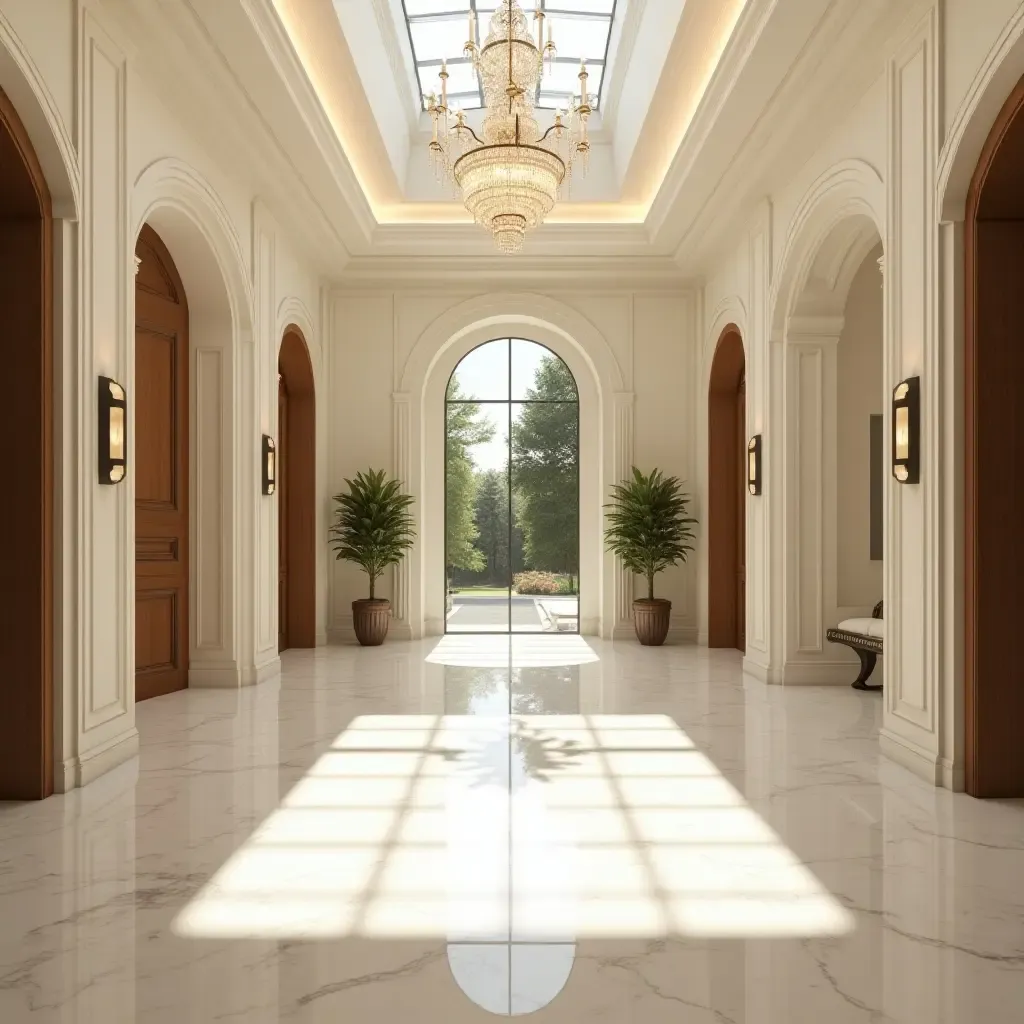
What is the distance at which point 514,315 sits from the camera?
10633 mm

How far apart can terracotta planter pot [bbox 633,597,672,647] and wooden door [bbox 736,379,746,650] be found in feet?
2.48

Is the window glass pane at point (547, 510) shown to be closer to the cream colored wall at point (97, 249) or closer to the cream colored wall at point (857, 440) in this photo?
the cream colored wall at point (857, 440)

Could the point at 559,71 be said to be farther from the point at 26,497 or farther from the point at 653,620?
the point at 26,497

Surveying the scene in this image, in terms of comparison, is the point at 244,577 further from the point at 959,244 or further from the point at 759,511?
the point at 959,244

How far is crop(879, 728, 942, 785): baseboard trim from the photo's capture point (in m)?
4.58

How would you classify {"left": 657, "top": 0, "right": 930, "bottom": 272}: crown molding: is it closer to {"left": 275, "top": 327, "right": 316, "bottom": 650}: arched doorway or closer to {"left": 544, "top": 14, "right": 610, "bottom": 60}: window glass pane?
{"left": 544, "top": 14, "right": 610, "bottom": 60}: window glass pane

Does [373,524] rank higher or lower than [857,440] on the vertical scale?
lower

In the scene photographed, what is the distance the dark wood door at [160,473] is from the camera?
264 inches

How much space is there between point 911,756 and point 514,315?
279 inches

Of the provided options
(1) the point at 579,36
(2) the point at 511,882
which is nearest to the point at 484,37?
(1) the point at 579,36

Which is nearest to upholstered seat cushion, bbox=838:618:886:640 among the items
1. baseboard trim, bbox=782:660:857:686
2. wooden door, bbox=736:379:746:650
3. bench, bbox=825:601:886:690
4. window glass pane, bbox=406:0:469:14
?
bench, bbox=825:601:886:690

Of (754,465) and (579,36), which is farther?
(754,465)

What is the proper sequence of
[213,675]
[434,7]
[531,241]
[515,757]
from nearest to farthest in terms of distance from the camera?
[515,757] → [213,675] → [434,7] → [531,241]

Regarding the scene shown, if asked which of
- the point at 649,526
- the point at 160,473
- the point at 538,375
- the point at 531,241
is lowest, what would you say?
the point at 649,526
